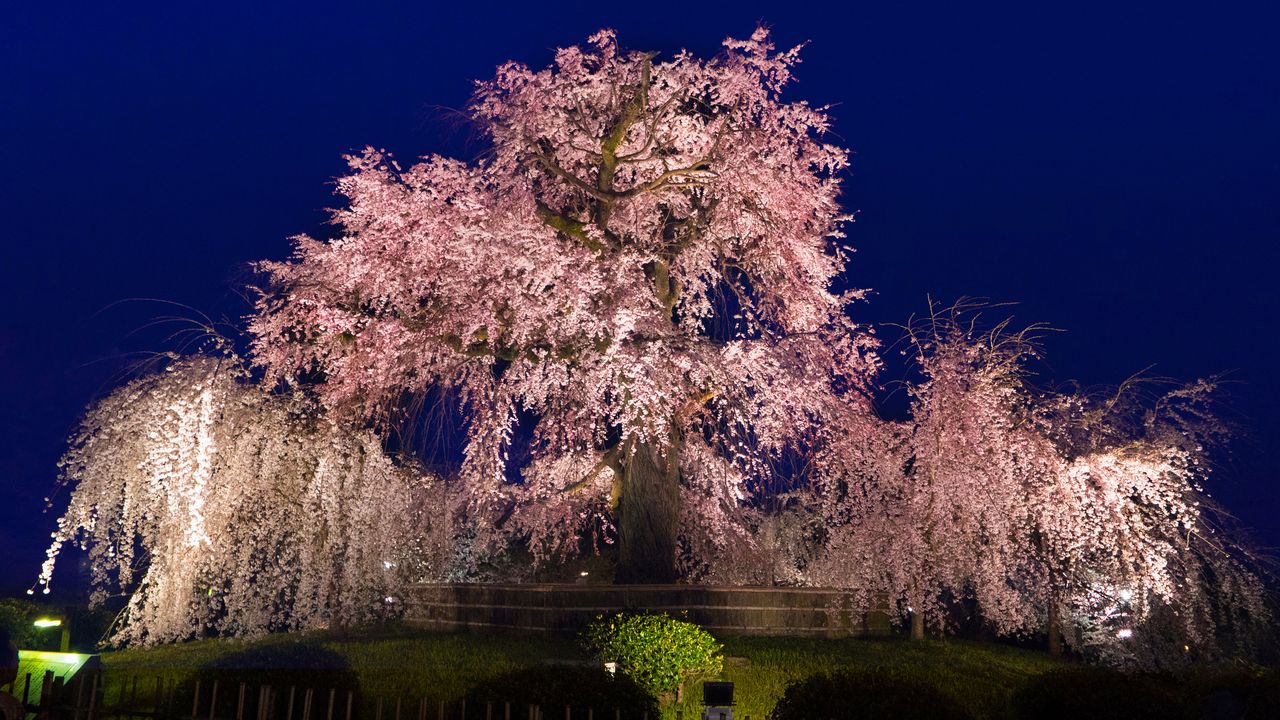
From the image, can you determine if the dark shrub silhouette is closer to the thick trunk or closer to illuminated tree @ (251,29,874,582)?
illuminated tree @ (251,29,874,582)

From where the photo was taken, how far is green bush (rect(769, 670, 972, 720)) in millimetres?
9938

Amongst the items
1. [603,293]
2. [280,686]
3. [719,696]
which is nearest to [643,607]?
[603,293]

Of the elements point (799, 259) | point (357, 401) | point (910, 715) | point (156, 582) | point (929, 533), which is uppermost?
point (799, 259)

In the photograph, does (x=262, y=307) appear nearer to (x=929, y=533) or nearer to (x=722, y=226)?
(x=722, y=226)

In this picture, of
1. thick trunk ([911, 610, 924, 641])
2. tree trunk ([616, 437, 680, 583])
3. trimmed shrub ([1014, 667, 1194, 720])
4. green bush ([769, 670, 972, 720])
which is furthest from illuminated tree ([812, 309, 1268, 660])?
green bush ([769, 670, 972, 720])

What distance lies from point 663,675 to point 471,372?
28.1ft

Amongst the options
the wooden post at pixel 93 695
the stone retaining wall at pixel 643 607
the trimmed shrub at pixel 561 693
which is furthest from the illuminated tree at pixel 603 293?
the wooden post at pixel 93 695

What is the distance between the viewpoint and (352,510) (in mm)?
18062

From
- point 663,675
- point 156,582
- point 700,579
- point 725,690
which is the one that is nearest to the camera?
point 725,690

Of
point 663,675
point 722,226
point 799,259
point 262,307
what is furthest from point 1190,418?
point 262,307

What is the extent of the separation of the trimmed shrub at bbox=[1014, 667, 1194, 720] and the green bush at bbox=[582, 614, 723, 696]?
377 centimetres

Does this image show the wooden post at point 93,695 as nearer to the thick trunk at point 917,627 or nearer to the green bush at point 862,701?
the green bush at point 862,701

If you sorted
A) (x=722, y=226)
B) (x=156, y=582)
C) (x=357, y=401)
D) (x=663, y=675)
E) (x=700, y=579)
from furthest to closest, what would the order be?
(x=700, y=579)
(x=722, y=226)
(x=357, y=401)
(x=156, y=582)
(x=663, y=675)

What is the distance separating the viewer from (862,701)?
33.1ft
